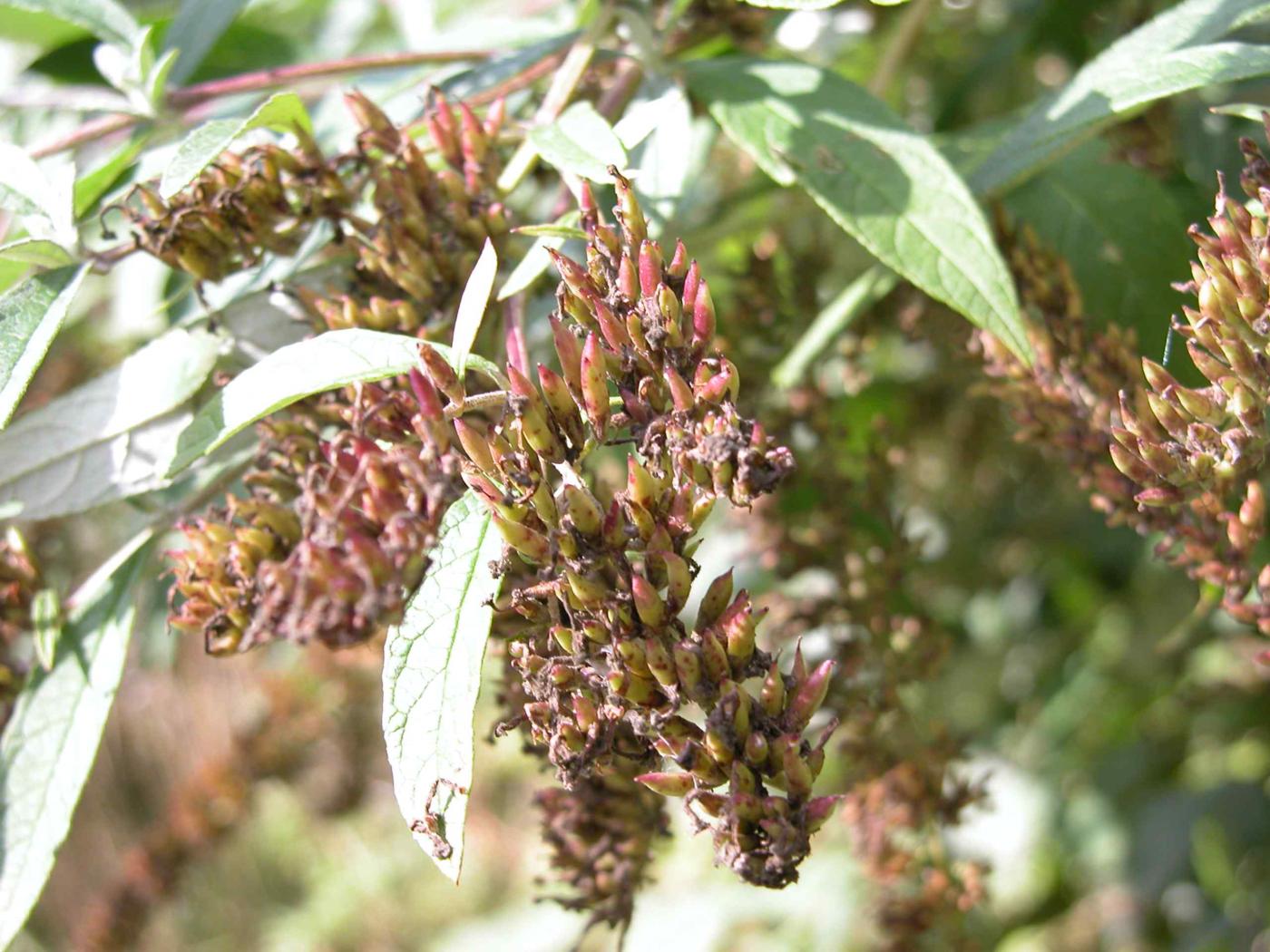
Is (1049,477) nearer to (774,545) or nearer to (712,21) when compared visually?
(774,545)

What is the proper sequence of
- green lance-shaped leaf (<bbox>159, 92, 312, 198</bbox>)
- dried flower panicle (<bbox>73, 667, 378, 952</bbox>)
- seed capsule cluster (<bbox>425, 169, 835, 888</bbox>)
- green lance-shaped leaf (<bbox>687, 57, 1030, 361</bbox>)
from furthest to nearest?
dried flower panicle (<bbox>73, 667, 378, 952</bbox>)
green lance-shaped leaf (<bbox>687, 57, 1030, 361</bbox>)
green lance-shaped leaf (<bbox>159, 92, 312, 198</bbox>)
seed capsule cluster (<bbox>425, 169, 835, 888</bbox>)

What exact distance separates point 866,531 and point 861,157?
56 cm

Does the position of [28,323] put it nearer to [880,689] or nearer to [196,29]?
[196,29]

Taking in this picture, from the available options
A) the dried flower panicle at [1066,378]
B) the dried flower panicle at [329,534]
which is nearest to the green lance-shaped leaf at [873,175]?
the dried flower panicle at [1066,378]

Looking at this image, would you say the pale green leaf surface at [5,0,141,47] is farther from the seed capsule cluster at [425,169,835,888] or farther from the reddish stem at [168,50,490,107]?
the seed capsule cluster at [425,169,835,888]

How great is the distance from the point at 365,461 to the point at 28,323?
1.23 feet

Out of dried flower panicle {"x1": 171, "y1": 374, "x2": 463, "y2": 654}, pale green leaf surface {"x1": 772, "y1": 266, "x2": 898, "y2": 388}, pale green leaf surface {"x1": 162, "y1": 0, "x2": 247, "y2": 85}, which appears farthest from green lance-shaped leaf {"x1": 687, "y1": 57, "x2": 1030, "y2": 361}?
pale green leaf surface {"x1": 162, "y1": 0, "x2": 247, "y2": 85}

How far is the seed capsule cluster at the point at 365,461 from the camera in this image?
2.71 feet

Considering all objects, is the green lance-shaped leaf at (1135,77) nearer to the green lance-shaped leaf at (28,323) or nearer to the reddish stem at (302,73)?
the reddish stem at (302,73)

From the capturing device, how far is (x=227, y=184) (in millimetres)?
1050

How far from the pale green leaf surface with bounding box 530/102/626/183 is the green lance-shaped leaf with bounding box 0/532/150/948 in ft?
1.89

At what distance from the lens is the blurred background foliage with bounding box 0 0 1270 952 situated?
1.43 m

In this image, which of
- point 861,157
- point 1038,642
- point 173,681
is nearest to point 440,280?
point 861,157

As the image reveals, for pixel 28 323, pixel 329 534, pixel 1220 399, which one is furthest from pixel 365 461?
pixel 1220 399
